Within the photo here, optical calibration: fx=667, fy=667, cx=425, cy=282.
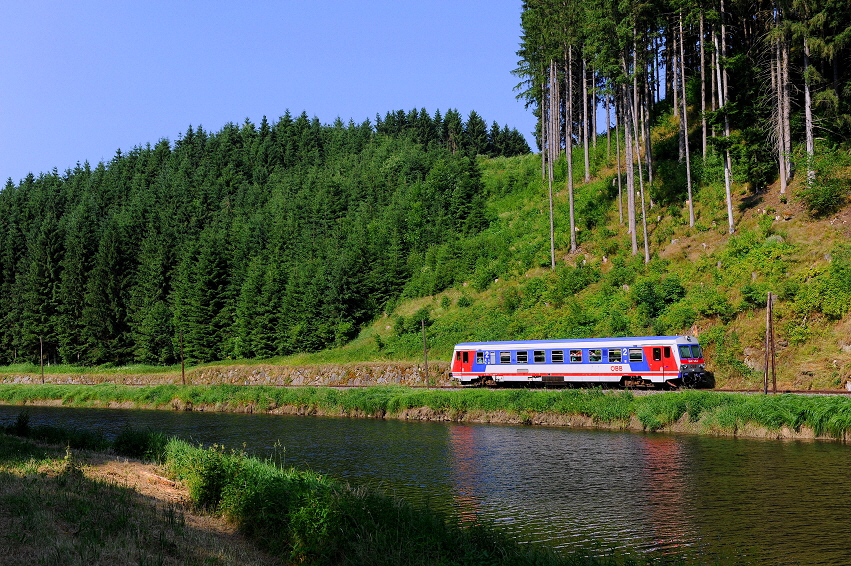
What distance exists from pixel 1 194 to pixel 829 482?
170094mm

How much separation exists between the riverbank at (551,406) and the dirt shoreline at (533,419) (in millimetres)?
43

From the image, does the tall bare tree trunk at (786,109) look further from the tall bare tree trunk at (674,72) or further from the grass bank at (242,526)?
the grass bank at (242,526)

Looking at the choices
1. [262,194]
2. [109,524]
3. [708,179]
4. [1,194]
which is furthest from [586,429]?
[1,194]

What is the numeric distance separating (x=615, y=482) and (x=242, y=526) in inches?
500

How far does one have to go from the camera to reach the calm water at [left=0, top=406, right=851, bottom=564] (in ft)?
52.3

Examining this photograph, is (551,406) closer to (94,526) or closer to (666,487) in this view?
(666,487)

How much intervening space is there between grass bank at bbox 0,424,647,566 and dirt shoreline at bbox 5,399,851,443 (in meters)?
18.7

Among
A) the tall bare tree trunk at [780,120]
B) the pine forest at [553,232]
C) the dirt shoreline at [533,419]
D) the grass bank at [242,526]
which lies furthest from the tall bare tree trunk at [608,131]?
the grass bank at [242,526]

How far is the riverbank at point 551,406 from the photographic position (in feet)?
94.4

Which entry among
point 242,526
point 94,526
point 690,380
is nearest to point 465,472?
point 242,526

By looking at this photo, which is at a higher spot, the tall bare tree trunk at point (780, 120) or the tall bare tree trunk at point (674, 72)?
the tall bare tree trunk at point (674, 72)

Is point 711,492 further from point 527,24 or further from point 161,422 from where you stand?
point 527,24

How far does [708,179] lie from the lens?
5528 centimetres

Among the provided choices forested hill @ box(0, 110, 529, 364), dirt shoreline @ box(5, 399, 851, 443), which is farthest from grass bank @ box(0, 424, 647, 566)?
forested hill @ box(0, 110, 529, 364)
